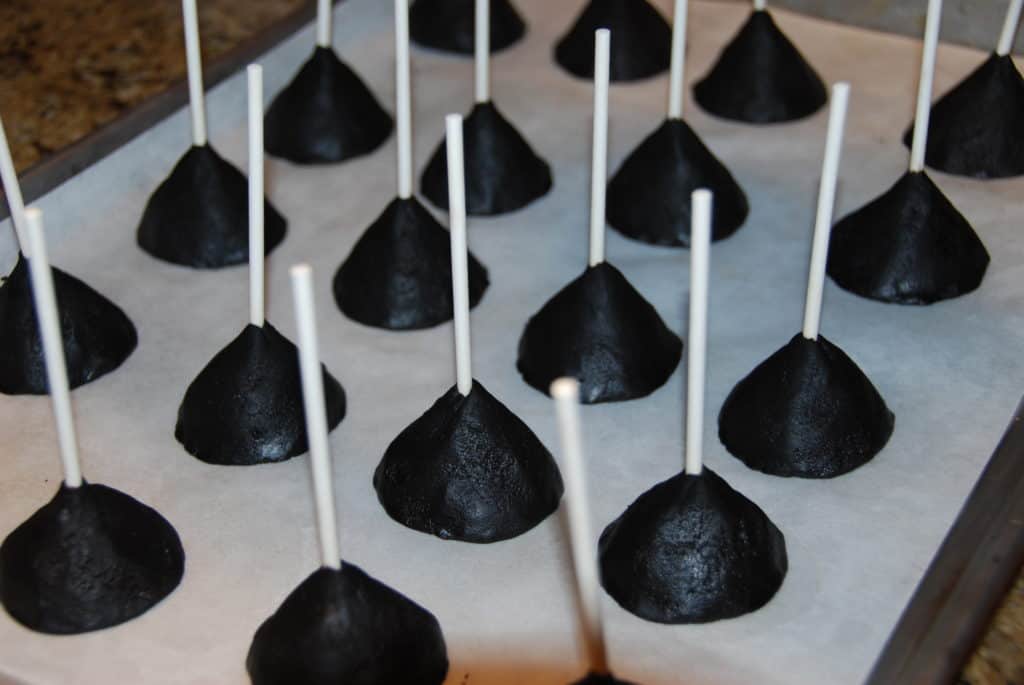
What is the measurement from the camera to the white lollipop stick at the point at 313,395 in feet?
2.60

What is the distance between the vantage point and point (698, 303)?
2.91ft

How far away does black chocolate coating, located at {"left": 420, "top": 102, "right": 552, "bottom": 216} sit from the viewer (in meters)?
1.55

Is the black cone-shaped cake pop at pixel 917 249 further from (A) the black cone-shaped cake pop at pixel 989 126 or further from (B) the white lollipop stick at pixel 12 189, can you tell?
(B) the white lollipop stick at pixel 12 189

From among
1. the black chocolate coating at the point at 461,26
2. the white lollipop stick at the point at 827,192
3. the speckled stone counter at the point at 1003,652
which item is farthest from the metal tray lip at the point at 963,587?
the black chocolate coating at the point at 461,26

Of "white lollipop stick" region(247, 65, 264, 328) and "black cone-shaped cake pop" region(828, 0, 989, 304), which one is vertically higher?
"white lollipop stick" region(247, 65, 264, 328)

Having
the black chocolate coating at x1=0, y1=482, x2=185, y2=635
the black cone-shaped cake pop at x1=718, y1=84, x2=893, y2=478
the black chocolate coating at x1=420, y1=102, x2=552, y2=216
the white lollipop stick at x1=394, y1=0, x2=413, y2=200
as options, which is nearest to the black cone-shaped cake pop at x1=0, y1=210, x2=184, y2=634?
the black chocolate coating at x1=0, y1=482, x2=185, y2=635

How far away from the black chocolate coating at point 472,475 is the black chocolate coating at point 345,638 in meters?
0.14

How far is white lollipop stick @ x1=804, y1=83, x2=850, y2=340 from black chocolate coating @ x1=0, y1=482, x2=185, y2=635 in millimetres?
517

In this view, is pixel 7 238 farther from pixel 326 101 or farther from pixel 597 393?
pixel 597 393

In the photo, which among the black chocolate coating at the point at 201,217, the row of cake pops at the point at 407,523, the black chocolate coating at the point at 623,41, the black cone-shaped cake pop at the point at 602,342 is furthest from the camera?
the black chocolate coating at the point at 623,41

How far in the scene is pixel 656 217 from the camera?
1.50m

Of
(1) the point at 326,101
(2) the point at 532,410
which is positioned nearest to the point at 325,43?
(1) the point at 326,101

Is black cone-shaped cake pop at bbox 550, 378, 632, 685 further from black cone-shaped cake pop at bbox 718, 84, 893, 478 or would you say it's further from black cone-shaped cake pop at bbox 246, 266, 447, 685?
black cone-shaped cake pop at bbox 718, 84, 893, 478

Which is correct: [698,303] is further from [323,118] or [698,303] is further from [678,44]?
[323,118]
